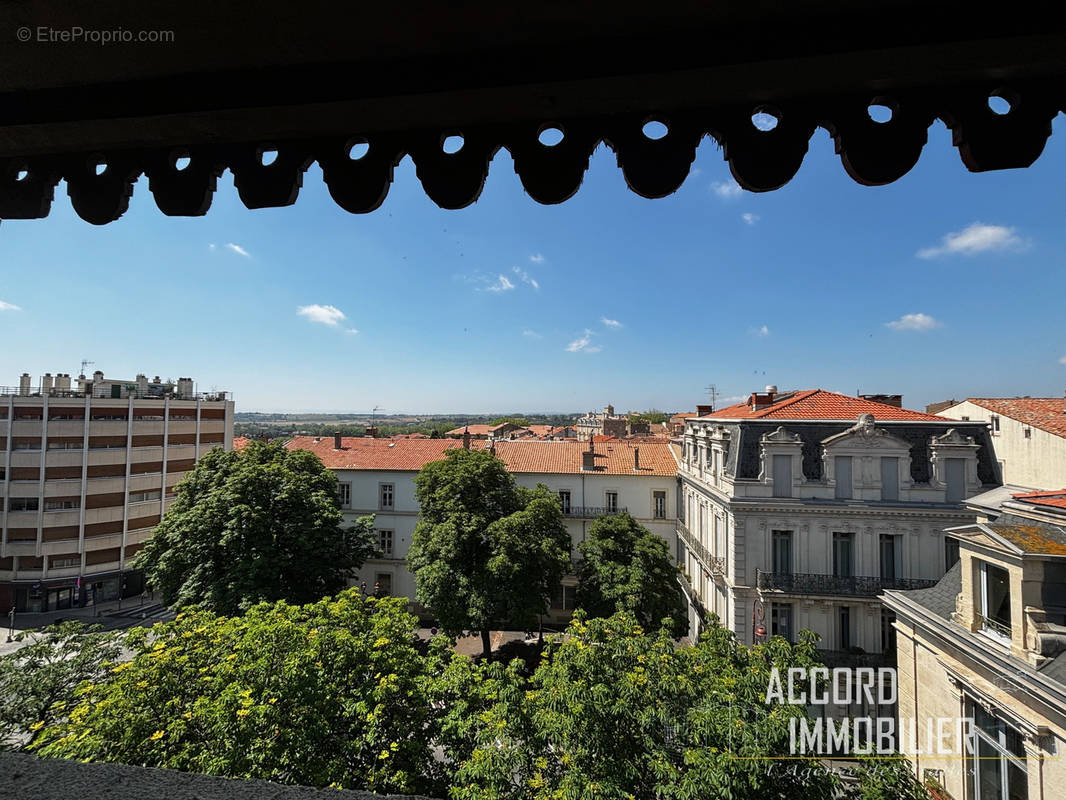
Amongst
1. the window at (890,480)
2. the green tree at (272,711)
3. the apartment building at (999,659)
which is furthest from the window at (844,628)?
the green tree at (272,711)

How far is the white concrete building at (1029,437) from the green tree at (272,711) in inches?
757

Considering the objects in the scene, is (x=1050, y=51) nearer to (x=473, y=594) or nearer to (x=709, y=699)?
(x=709, y=699)

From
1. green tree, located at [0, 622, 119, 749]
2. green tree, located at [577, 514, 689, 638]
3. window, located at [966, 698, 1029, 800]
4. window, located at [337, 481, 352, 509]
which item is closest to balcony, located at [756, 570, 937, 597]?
green tree, located at [577, 514, 689, 638]

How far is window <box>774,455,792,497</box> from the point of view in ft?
61.4

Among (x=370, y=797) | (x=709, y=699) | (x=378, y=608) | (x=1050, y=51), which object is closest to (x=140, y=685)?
(x=378, y=608)

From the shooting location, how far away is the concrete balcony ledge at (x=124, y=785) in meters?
1.16

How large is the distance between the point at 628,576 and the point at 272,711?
13527 millimetres

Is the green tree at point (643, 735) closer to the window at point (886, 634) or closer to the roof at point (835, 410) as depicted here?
the window at point (886, 634)

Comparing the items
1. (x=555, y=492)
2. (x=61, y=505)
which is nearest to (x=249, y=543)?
(x=555, y=492)

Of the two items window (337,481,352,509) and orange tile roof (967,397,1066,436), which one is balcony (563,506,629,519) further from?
orange tile roof (967,397,1066,436)

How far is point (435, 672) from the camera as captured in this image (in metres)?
10.3

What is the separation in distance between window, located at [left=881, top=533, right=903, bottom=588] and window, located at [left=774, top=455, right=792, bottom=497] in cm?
358

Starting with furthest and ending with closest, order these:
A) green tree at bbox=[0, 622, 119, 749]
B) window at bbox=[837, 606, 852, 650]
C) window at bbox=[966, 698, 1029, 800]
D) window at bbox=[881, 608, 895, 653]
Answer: window at bbox=[837, 606, 852, 650], window at bbox=[881, 608, 895, 653], green tree at bbox=[0, 622, 119, 749], window at bbox=[966, 698, 1029, 800]

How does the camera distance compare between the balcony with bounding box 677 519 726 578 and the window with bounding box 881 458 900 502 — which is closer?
the window with bounding box 881 458 900 502
